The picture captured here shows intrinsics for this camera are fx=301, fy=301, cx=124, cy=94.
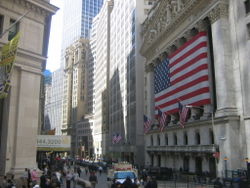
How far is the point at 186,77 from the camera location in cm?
4356

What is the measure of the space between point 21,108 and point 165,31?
113ft

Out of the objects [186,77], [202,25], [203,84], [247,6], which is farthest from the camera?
[186,77]

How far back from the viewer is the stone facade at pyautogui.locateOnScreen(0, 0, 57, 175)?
22.9m

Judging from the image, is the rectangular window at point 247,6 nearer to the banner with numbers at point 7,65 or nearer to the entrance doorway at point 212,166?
the entrance doorway at point 212,166

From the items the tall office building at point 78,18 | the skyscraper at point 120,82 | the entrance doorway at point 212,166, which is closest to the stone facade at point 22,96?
the entrance doorway at point 212,166

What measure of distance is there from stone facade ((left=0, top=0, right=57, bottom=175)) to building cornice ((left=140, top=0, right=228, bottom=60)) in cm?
2208

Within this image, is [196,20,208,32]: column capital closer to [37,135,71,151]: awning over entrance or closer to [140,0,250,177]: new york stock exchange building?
[140,0,250,177]: new york stock exchange building

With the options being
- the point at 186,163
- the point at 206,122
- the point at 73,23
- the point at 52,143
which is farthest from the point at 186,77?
the point at 73,23

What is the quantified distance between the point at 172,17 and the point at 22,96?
110 feet

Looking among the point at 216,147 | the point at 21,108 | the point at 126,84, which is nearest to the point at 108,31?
the point at 126,84

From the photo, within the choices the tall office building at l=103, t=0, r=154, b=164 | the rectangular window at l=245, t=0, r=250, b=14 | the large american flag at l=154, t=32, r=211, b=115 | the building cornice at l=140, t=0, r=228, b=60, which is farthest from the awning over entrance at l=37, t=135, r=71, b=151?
the tall office building at l=103, t=0, r=154, b=164

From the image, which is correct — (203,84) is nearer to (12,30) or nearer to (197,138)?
(197,138)

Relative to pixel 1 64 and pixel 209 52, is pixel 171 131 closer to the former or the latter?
pixel 209 52

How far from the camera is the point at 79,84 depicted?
527 feet
